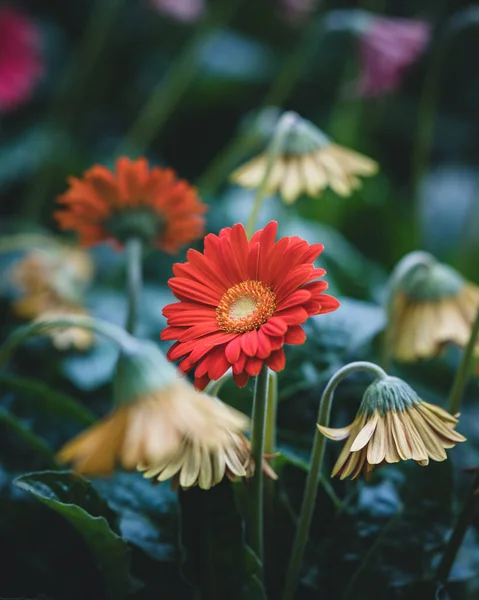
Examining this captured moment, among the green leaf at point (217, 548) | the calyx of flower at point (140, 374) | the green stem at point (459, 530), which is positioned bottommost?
the green leaf at point (217, 548)

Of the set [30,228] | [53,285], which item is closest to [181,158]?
[30,228]

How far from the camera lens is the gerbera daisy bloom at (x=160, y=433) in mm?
345

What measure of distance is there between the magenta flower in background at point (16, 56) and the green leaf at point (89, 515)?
0.67m

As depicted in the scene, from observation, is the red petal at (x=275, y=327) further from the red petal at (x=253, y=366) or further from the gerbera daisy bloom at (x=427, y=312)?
the gerbera daisy bloom at (x=427, y=312)

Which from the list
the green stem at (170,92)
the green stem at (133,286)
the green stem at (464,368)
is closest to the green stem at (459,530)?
the green stem at (464,368)

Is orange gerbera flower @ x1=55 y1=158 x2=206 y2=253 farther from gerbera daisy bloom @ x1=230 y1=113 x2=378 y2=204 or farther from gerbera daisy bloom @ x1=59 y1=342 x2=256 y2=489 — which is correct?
gerbera daisy bloom @ x1=59 y1=342 x2=256 y2=489

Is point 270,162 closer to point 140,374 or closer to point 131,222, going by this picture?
point 131,222

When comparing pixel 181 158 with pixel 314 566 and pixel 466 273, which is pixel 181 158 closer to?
pixel 466 273

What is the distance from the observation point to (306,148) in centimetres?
57

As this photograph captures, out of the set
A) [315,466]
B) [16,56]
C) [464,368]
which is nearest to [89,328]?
[315,466]

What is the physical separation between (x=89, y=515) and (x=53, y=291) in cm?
32

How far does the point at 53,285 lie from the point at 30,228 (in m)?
0.34

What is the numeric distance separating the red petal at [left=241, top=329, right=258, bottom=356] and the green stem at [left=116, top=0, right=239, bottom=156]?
28.3 inches

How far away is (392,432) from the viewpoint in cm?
40
